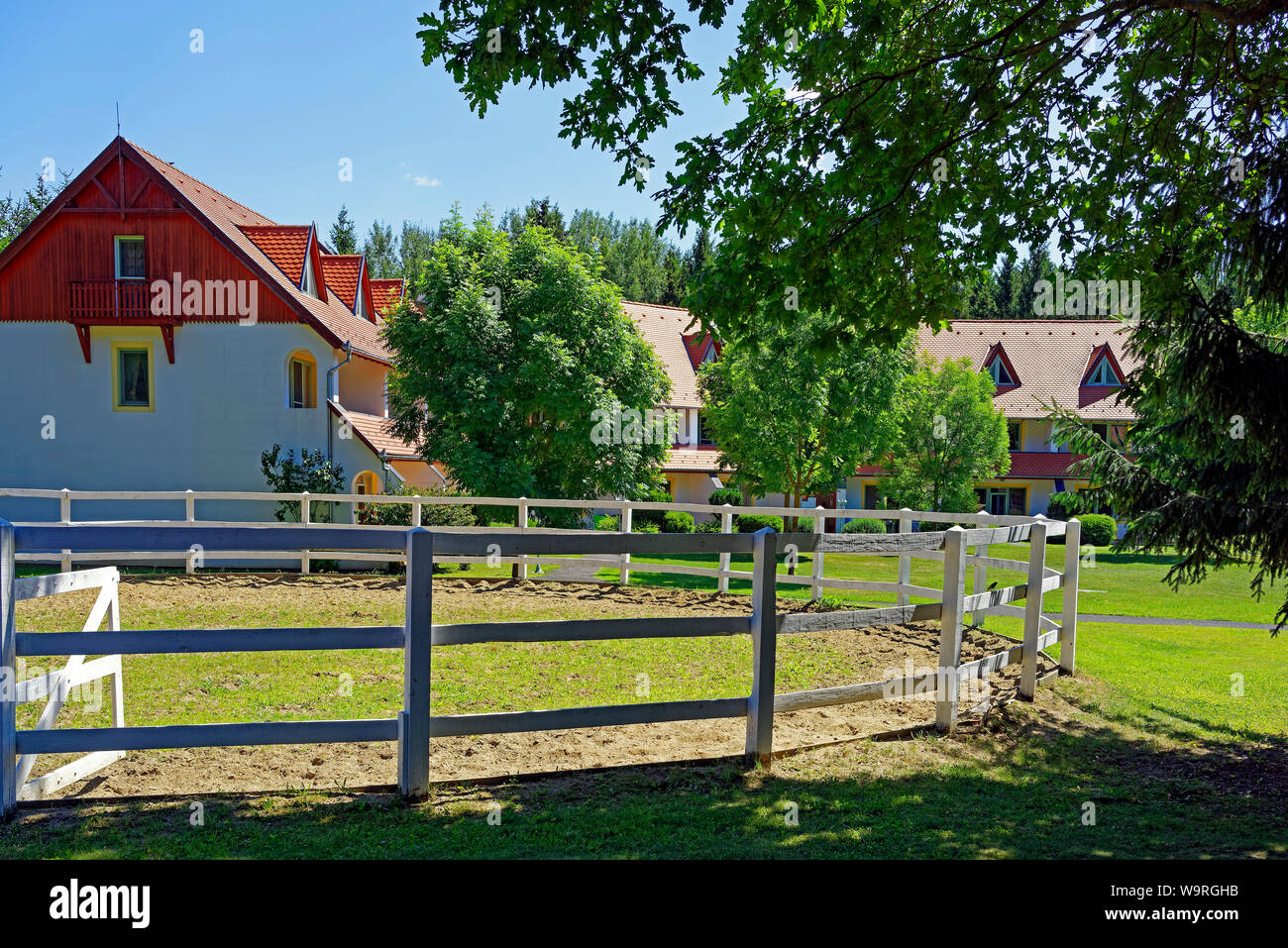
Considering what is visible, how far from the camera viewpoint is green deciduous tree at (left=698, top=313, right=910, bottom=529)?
35812mm

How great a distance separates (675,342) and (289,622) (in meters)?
41.9

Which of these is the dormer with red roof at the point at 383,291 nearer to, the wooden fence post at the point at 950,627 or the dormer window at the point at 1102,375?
the wooden fence post at the point at 950,627

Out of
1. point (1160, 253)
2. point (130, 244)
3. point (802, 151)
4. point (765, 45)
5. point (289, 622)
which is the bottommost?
point (289, 622)

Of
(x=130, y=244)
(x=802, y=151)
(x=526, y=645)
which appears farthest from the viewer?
(x=130, y=244)

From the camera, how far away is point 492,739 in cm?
743

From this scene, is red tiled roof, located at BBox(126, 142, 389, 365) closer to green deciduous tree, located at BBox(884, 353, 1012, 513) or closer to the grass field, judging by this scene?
the grass field

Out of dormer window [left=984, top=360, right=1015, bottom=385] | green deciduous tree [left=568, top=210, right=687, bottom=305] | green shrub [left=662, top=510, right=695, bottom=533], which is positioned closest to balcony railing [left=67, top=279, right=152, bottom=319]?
green shrub [left=662, top=510, right=695, bottom=533]

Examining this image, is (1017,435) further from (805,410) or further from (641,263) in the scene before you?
(641,263)

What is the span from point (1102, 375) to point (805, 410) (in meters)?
24.0

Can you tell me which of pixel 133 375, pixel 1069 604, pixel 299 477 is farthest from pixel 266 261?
pixel 1069 604

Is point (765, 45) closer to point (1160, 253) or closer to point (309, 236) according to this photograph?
point (1160, 253)
